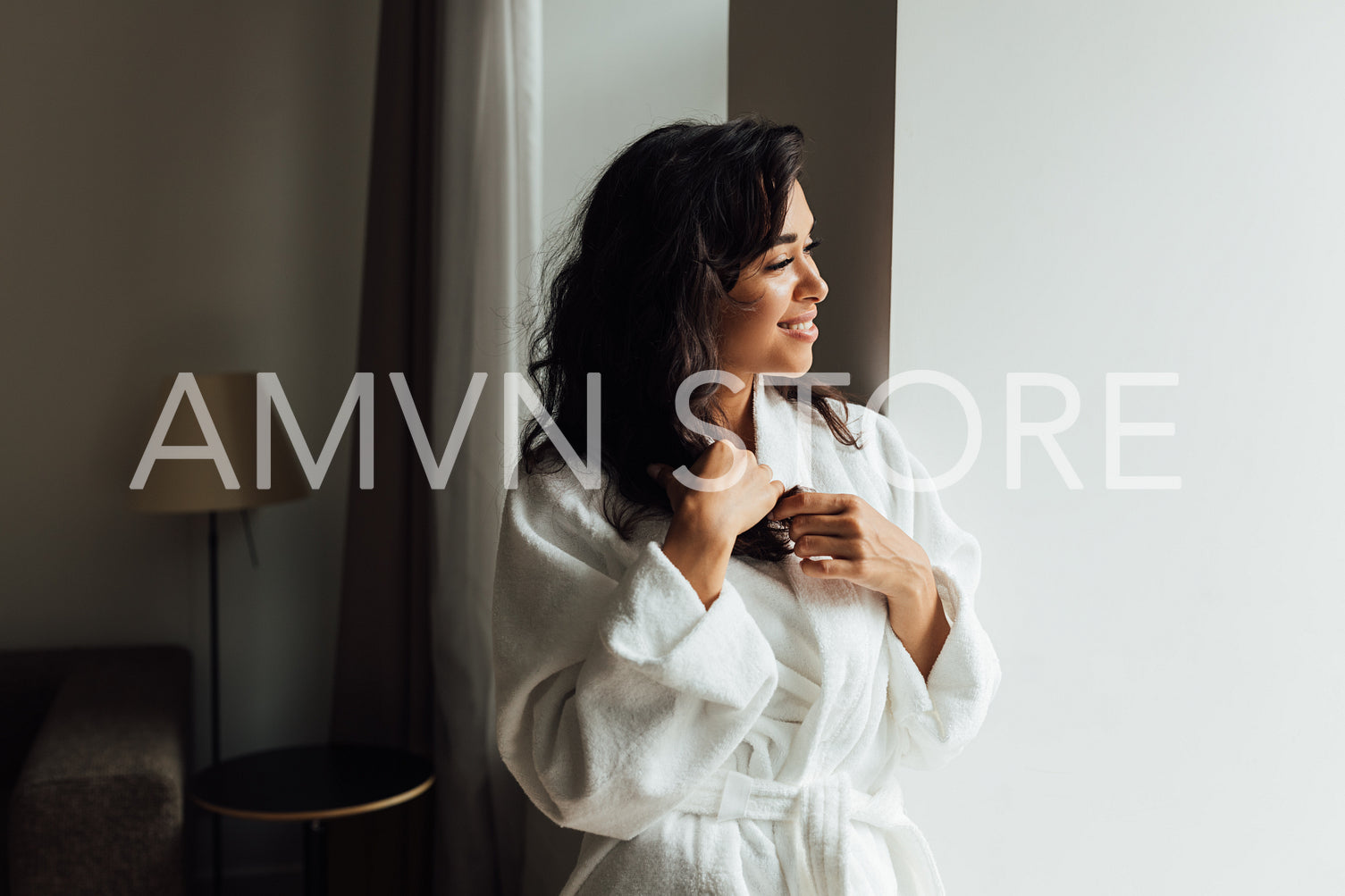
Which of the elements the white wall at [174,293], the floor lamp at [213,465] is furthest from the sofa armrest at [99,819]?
the white wall at [174,293]

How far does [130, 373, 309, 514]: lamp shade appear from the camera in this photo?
2.28m

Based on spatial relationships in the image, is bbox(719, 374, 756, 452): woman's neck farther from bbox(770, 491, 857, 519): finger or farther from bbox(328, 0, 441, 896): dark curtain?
bbox(328, 0, 441, 896): dark curtain

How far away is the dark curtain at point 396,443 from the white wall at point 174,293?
0.30 m

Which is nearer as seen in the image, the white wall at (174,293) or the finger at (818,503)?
the finger at (818,503)

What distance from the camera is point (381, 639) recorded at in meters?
2.31

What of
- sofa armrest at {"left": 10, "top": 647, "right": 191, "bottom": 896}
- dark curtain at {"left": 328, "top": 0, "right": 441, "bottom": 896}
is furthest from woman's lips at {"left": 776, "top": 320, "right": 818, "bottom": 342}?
sofa armrest at {"left": 10, "top": 647, "right": 191, "bottom": 896}

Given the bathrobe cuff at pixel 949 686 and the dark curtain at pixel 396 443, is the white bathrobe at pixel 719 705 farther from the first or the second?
the dark curtain at pixel 396 443

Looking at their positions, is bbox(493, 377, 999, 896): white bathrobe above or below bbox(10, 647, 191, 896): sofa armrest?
above

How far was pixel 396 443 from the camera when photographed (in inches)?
90.7

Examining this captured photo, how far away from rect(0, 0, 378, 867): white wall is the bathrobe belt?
1.85 metres

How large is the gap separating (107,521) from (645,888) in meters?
Result: 2.02

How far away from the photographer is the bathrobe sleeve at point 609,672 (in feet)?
2.91

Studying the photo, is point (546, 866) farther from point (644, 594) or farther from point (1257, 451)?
point (1257, 451)

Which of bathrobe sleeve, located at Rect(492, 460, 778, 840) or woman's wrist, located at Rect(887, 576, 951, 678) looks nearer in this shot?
bathrobe sleeve, located at Rect(492, 460, 778, 840)
